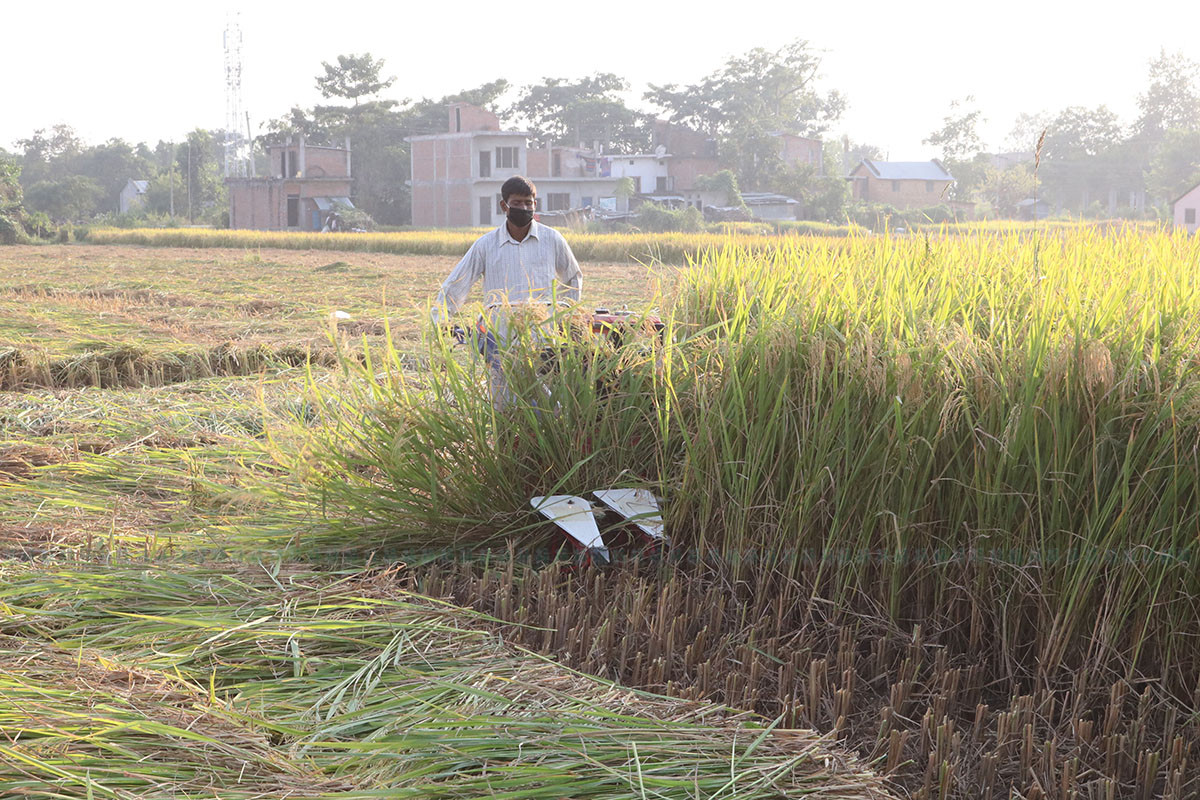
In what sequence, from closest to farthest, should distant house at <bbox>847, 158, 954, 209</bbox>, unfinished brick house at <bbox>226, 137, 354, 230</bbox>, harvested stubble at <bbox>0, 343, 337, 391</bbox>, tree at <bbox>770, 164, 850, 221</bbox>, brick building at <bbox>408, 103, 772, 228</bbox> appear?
harvested stubble at <bbox>0, 343, 337, 391</bbox> < unfinished brick house at <bbox>226, 137, 354, 230</bbox> < brick building at <bbox>408, 103, 772, 228</bbox> < tree at <bbox>770, 164, 850, 221</bbox> < distant house at <bbox>847, 158, 954, 209</bbox>

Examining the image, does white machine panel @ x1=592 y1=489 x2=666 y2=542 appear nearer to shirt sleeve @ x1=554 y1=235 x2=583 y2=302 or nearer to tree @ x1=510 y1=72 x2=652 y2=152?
shirt sleeve @ x1=554 y1=235 x2=583 y2=302

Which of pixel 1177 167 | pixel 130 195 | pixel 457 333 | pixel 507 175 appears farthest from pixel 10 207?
pixel 1177 167

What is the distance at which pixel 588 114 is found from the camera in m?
55.6

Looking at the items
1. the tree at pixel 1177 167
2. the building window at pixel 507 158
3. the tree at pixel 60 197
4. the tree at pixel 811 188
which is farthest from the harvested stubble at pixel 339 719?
the tree at pixel 60 197

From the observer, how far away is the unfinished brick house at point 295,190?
4597cm

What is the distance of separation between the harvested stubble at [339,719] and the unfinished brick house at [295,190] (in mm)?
44668

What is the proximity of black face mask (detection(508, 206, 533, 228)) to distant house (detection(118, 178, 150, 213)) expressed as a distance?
68936 mm

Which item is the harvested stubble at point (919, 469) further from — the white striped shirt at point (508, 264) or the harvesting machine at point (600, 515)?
the white striped shirt at point (508, 264)

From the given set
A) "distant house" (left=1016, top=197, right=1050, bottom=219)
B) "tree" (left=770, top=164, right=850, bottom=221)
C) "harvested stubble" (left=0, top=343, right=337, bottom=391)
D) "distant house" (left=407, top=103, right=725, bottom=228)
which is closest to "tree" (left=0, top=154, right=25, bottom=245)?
"distant house" (left=407, top=103, right=725, bottom=228)

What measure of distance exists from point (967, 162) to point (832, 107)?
12438 mm

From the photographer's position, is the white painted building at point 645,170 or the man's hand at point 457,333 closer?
the man's hand at point 457,333

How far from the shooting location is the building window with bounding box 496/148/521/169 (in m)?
47.4

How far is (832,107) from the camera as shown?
68938mm

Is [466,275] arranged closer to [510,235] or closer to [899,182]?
[510,235]
